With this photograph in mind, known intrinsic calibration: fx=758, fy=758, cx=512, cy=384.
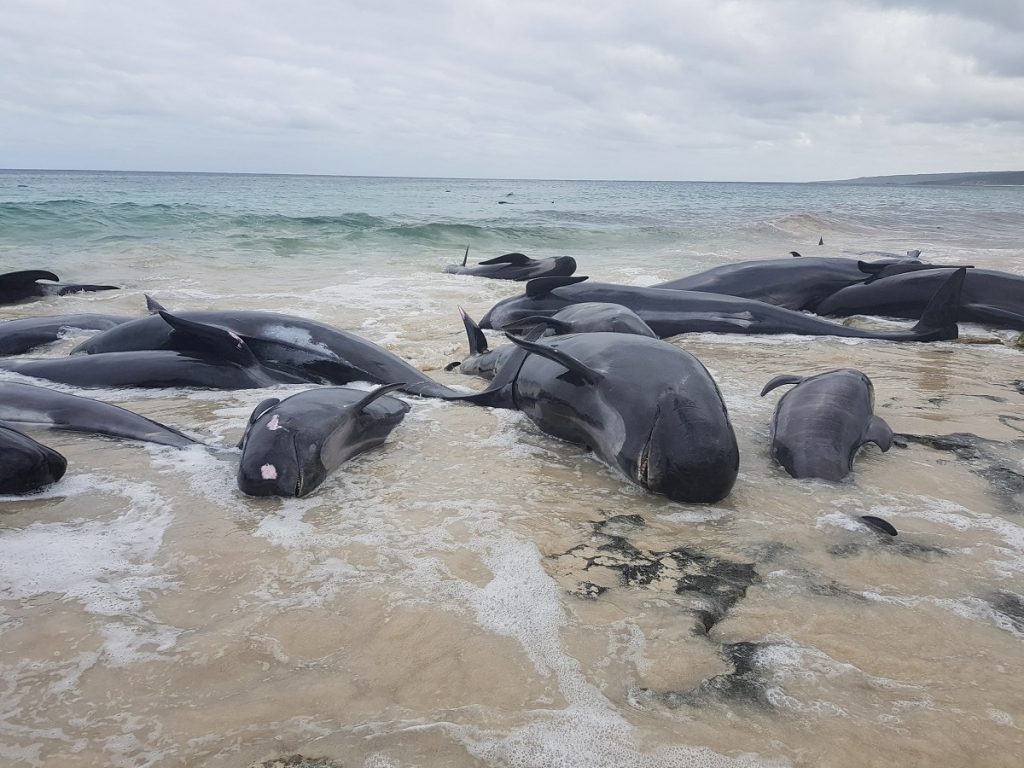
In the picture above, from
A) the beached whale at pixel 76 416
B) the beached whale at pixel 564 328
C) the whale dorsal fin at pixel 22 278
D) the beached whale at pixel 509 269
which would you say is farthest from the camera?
the beached whale at pixel 509 269

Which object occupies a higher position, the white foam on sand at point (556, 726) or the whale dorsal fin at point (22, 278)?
the whale dorsal fin at point (22, 278)

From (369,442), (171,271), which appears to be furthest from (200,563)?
(171,271)

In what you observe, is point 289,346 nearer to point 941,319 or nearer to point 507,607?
point 507,607

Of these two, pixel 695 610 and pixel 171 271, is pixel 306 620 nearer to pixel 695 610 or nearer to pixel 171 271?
pixel 695 610

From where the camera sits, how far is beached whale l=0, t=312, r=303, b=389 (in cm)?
604

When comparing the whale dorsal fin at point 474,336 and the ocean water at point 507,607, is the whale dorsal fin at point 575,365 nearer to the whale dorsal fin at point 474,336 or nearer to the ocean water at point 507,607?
the ocean water at point 507,607

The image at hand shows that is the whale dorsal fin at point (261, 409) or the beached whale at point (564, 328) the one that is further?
the beached whale at point (564, 328)

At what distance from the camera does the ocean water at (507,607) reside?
2.19 m

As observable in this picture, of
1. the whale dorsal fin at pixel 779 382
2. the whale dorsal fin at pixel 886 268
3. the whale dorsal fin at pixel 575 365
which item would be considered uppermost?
the whale dorsal fin at pixel 886 268

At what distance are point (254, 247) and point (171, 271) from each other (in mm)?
5259

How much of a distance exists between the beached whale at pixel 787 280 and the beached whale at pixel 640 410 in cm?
517

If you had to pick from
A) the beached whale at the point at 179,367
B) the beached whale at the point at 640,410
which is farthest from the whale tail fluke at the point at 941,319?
the beached whale at the point at 179,367

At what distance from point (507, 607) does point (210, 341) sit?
168 inches

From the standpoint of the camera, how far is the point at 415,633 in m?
2.69
